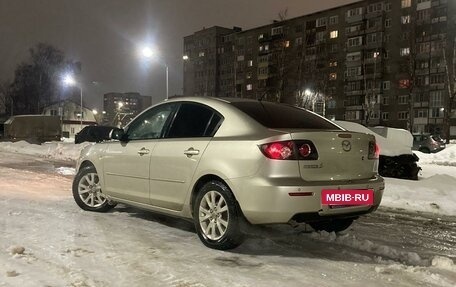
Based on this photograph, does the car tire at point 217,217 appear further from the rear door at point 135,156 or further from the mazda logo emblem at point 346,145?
the mazda logo emblem at point 346,145

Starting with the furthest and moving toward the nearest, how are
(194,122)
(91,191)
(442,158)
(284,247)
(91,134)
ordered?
1. (91,134)
2. (442,158)
3. (91,191)
4. (194,122)
5. (284,247)

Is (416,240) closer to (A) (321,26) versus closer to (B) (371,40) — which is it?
(B) (371,40)

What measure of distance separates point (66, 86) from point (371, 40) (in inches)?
1802

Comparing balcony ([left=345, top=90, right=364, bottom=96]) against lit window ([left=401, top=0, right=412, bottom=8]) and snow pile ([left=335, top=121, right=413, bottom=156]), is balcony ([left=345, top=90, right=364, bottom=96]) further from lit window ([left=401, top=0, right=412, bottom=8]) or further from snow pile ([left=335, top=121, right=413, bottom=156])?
snow pile ([left=335, top=121, right=413, bottom=156])

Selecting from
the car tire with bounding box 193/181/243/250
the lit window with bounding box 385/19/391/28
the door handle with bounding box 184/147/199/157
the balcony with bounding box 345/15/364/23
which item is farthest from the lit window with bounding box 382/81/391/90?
the car tire with bounding box 193/181/243/250

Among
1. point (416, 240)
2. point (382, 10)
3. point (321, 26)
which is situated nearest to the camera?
point (416, 240)

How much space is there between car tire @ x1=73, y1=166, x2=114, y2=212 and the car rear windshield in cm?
268

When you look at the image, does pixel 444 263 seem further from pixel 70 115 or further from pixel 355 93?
pixel 70 115

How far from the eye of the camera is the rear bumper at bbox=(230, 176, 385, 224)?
4477mm

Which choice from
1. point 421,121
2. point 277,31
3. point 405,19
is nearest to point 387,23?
point 405,19

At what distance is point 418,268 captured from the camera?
14.4 feet

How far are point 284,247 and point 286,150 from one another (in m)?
1.22

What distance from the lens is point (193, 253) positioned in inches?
189

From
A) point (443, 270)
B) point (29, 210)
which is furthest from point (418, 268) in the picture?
point (29, 210)
